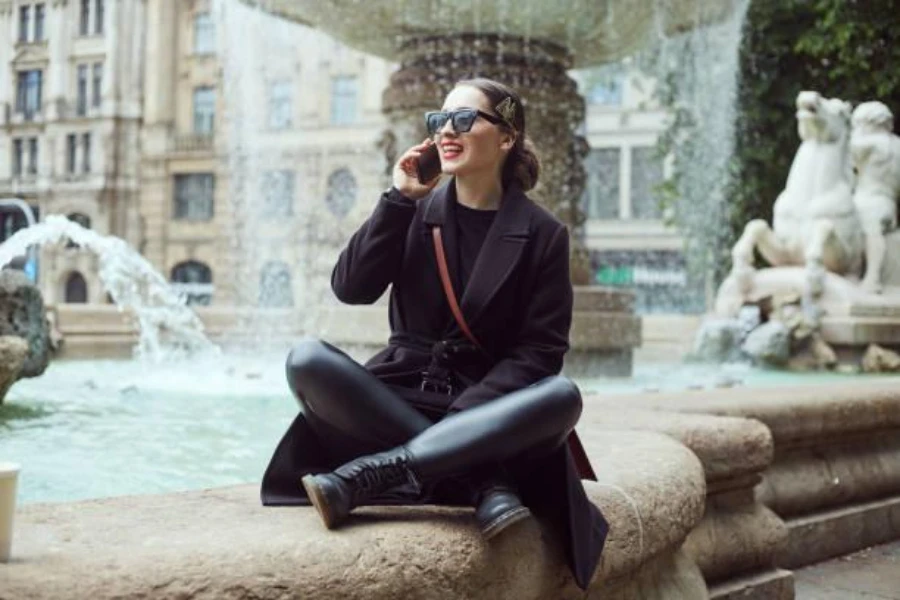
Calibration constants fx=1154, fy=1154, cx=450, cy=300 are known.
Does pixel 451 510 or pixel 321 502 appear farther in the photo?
pixel 451 510

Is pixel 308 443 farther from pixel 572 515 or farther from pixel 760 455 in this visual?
pixel 760 455

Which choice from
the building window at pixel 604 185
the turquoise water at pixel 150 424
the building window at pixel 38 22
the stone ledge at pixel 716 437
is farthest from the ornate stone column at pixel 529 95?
the building window at pixel 604 185

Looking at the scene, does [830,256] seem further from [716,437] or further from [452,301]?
[452,301]

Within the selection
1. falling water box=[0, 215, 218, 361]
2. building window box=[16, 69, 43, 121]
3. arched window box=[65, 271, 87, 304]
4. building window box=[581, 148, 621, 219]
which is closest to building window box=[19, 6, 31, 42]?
building window box=[16, 69, 43, 121]

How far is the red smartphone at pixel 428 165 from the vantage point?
2.54 metres

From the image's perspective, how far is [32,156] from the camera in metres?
31.2

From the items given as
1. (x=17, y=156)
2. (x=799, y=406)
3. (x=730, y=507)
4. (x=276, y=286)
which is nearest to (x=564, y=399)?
(x=730, y=507)

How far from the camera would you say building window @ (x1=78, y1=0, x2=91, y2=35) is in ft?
102

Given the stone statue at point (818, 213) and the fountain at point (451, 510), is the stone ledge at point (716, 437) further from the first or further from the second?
the stone statue at point (818, 213)

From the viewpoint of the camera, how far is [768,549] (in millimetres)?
3689

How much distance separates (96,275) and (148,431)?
3217 cm

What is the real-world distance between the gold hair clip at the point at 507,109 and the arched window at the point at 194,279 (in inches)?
1486

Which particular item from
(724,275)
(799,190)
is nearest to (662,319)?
(799,190)

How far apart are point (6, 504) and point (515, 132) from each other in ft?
4.38
